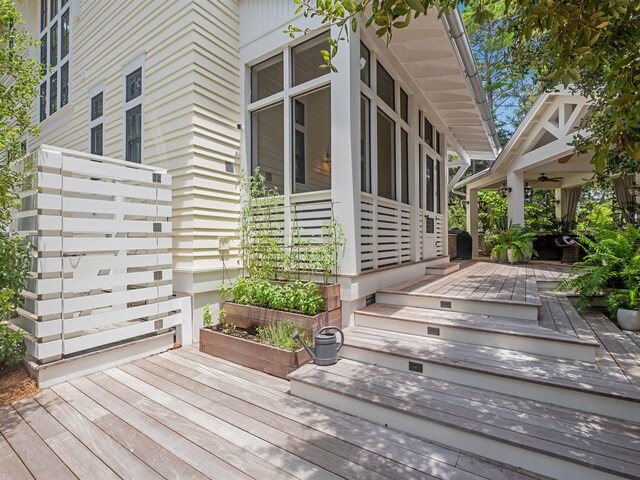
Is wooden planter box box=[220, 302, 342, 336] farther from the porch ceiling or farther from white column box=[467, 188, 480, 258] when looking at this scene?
white column box=[467, 188, 480, 258]

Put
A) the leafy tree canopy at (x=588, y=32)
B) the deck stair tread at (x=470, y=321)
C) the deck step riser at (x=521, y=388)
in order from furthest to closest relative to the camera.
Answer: the deck stair tread at (x=470, y=321) < the deck step riser at (x=521, y=388) < the leafy tree canopy at (x=588, y=32)

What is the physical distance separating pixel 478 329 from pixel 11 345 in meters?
4.21

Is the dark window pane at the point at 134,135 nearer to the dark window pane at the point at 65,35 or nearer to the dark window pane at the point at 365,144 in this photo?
the dark window pane at the point at 365,144

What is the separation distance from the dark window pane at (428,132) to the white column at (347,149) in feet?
10.4

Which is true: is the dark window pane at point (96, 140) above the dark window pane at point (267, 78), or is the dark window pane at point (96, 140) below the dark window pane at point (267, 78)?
below

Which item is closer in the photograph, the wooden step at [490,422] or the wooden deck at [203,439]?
the wooden step at [490,422]

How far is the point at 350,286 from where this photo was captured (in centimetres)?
364

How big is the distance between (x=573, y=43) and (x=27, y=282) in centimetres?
446

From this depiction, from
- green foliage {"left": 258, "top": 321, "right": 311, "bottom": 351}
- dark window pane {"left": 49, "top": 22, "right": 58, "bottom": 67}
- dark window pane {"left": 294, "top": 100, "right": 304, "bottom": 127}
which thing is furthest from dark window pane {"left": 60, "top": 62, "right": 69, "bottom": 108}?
green foliage {"left": 258, "top": 321, "right": 311, "bottom": 351}

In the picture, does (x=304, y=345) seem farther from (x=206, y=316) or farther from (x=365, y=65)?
(x=365, y=65)

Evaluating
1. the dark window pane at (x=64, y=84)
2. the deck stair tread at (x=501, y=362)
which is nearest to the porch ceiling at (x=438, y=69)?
the deck stair tread at (x=501, y=362)

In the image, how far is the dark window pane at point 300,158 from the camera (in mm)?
4258

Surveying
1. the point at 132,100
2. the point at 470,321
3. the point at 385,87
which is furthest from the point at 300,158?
the point at 132,100

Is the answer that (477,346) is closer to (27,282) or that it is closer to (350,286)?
(350,286)
